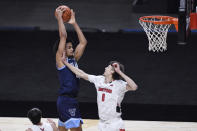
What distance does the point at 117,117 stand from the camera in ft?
19.2

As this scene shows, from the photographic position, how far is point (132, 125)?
857 centimetres

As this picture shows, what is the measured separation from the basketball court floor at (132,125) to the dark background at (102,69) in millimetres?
470

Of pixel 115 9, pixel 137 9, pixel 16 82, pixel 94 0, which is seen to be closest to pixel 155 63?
pixel 16 82

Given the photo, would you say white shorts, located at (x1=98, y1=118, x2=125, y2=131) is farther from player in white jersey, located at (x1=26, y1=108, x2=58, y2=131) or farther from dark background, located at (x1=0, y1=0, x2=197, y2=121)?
dark background, located at (x1=0, y1=0, x2=197, y2=121)

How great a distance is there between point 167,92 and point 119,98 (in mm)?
5175

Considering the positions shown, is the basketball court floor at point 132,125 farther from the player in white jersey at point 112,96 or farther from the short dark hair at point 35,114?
the short dark hair at point 35,114

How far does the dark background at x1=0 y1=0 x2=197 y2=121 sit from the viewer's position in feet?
33.2

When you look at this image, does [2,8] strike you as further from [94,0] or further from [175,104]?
[175,104]

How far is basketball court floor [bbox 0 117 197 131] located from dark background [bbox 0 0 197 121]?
0.47 metres

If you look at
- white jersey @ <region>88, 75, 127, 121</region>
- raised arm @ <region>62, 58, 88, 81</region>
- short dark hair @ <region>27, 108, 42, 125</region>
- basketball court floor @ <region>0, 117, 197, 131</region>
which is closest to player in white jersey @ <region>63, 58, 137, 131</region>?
white jersey @ <region>88, 75, 127, 121</region>

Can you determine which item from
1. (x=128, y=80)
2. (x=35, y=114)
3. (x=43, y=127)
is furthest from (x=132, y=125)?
(x=35, y=114)

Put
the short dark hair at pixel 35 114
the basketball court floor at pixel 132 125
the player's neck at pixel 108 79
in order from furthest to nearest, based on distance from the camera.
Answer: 1. the basketball court floor at pixel 132 125
2. the player's neck at pixel 108 79
3. the short dark hair at pixel 35 114

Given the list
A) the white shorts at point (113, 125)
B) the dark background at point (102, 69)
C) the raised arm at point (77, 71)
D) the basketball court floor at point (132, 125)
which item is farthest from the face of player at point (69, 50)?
the dark background at point (102, 69)

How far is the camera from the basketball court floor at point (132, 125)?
828cm
